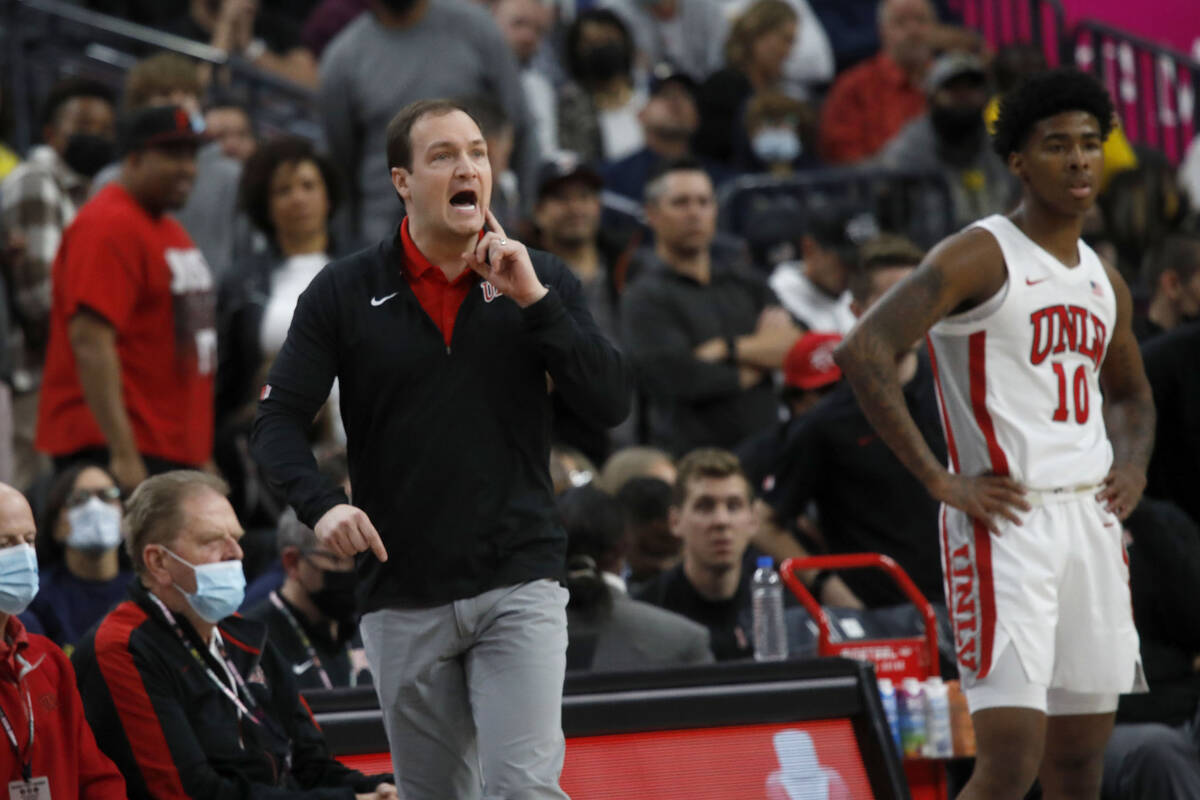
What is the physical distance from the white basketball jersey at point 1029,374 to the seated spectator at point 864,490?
216cm

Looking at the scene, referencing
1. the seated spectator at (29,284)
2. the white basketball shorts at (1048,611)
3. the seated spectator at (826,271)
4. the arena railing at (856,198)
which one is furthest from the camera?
the arena railing at (856,198)

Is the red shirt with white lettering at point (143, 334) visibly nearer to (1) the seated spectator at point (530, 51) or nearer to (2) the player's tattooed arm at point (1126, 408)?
(2) the player's tattooed arm at point (1126, 408)

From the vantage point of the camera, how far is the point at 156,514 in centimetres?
537

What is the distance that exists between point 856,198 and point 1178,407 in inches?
193

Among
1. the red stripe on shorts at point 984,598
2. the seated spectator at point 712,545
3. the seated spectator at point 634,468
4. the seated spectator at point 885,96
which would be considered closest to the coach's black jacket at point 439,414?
the red stripe on shorts at point 984,598

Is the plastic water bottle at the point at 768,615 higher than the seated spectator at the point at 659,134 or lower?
lower

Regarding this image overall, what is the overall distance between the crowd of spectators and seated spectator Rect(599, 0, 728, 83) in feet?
4.74

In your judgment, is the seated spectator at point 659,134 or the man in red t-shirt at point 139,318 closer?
the man in red t-shirt at point 139,318

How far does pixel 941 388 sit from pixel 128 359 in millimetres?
4113

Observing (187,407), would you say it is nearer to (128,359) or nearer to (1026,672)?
(128,359)

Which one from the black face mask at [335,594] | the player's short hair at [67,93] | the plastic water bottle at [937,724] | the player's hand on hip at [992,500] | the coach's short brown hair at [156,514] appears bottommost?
the plastic water bottle at [937,724]

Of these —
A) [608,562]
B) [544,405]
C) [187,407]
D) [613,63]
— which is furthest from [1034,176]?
[613,63]

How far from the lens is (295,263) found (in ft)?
29.2

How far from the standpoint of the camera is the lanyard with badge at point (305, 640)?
263 inches
